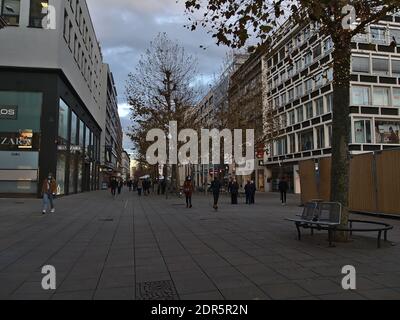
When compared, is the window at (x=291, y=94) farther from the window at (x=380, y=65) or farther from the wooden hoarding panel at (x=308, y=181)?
the wooden hoarding panel at (x=308, y=181)

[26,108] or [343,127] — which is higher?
[26,108]

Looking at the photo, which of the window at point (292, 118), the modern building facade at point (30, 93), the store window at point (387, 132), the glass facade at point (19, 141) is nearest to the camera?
the glass facade at point (19, 141)

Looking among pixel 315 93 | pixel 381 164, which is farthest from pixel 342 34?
pixel 315 93

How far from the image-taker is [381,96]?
47562mm

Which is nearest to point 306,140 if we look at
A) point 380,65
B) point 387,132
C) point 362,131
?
point 362,131

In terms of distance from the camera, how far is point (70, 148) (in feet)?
116

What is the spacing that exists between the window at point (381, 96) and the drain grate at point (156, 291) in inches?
1814

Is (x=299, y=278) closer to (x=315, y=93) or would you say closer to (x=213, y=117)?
(x=213, y=117)

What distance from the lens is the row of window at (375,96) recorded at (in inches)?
1839

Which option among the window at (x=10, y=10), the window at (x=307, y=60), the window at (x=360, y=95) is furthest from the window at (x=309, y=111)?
the window at (x=10, y=10)

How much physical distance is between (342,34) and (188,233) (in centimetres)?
656

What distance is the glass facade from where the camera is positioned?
28.1m

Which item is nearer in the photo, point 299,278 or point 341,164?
point 299,278

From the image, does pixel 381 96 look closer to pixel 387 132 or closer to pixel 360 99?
pixel 360 99
